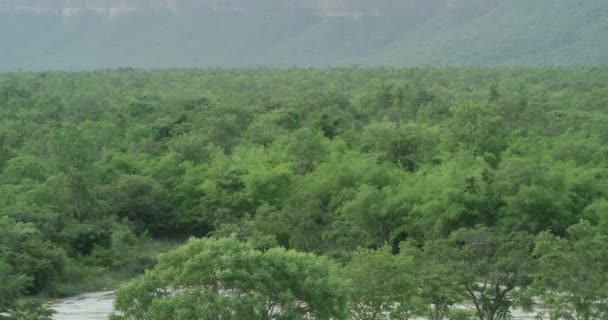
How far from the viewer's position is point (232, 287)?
25156mm

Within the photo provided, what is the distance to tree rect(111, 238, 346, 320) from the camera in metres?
24.7

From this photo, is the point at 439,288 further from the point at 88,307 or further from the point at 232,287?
the point at 88,307

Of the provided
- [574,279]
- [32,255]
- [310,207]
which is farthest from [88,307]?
[574,279]

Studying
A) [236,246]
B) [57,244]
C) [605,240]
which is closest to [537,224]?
[605,240]

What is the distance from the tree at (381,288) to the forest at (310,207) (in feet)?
0.17

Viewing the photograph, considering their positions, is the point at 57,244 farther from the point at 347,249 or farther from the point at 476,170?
the point at 476,170

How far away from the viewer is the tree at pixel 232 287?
81.0ft

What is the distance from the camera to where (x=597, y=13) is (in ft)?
535

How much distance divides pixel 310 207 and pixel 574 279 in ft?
67.2

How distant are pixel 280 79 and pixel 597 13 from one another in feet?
194

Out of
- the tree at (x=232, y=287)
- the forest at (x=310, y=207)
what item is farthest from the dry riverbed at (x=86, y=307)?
the tree at (x=232, y=287)

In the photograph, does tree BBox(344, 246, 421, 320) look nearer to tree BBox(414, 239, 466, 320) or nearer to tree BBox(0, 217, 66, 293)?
tree BBox(414, 239, 466, 320)

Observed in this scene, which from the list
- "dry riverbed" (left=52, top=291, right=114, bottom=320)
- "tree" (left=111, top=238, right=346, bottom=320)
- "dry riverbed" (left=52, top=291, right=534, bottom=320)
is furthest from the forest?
"dry riverbed" (left=52, top=291, right=114, bottom=320)

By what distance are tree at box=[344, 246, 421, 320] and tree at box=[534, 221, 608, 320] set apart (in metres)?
3.49
